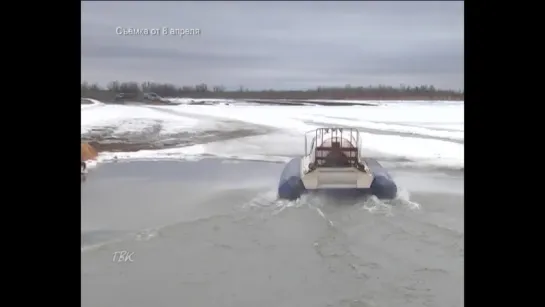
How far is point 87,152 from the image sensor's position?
1.41 m

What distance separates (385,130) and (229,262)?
66cm

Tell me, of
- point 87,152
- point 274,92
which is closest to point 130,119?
point 87,152

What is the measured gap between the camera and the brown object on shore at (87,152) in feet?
4.60

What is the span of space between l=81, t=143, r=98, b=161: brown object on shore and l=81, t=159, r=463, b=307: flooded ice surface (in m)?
0.05

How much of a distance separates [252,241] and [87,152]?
0.59m

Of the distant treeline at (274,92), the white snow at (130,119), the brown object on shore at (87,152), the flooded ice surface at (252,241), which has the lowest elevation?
the flooded ice surface at (252,241)

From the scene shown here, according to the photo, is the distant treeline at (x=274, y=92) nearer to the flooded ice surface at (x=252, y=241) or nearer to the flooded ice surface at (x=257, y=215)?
the flooded ice surface at (x=257, y=215)

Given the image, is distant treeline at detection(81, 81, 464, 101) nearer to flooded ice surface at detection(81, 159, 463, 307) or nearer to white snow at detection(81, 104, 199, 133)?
white snow at detection(81, 104, 199, 133)

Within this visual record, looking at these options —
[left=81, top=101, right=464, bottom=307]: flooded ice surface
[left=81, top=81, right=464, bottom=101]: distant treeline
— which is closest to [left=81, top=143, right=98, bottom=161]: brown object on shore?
[left=81, top=101, right=464, bottom=307]: flooded ice surface

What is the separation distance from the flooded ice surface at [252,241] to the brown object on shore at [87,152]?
0.05 metres

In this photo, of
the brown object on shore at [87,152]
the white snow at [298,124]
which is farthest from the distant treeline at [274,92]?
the brown object on shore at [87,152]
